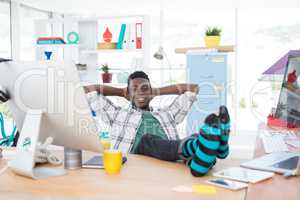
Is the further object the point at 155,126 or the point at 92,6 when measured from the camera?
the point at 92,6

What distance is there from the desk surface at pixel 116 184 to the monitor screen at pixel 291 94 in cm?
50

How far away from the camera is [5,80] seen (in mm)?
1567

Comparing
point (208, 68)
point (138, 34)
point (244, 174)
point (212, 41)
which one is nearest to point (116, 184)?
point (244, 174)

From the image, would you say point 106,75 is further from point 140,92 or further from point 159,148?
point 159,148

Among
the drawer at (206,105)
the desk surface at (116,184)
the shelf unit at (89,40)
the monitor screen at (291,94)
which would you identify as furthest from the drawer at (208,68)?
the desk surface at (116,184)

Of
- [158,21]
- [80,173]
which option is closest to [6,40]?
[158,21]

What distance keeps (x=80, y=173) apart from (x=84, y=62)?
3.86 m

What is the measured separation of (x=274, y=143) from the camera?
2.05 m

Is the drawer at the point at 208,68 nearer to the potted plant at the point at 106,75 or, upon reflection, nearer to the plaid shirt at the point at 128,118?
the potted plant at the point at 106,75

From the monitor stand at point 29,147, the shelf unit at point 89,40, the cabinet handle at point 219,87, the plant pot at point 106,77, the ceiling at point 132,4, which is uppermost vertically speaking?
the ceiling at point 132,4

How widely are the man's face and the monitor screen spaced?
0.95 metres

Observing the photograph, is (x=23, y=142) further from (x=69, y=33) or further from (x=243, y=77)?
(x=243, y=77)

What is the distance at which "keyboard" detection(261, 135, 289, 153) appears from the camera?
190 centimetres

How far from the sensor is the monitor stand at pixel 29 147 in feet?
4.87
